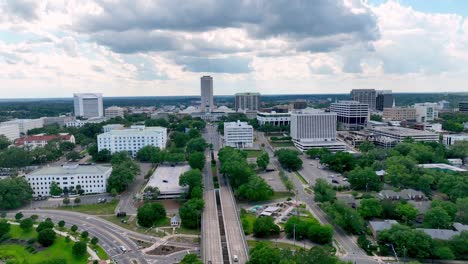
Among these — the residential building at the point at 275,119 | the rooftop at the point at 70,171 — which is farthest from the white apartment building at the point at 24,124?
the residential building at the point at 275,119

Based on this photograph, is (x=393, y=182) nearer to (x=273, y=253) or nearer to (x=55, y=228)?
(x=273, y=253)

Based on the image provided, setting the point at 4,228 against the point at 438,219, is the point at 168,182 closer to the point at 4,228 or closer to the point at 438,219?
the point at 4,228

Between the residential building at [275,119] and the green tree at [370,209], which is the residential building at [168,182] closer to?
the green tree at [370,209]

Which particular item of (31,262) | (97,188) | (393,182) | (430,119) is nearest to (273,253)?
(31,262)

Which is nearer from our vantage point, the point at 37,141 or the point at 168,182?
the point at 168,182

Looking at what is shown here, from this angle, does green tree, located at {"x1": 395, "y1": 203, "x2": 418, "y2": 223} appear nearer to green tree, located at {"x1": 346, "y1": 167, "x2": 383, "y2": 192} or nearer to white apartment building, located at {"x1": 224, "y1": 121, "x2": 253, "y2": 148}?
green tree, located at {"x1": 346, "y1": 167, "x2": 383, "y2": 192}

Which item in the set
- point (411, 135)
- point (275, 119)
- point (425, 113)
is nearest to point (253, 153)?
point (411, 135)
